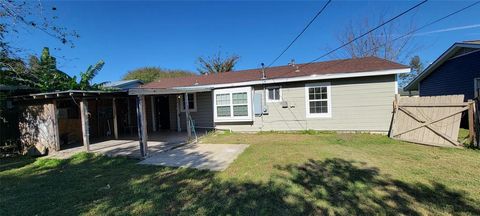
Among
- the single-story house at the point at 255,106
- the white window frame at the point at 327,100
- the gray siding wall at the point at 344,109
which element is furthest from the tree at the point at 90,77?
the white window frame at the point at 327,100

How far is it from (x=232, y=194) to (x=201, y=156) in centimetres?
322

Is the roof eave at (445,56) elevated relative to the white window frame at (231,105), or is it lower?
elevated

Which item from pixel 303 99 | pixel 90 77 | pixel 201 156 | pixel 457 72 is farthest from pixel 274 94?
pixel 90 77

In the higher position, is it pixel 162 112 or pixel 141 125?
pixel 162 112

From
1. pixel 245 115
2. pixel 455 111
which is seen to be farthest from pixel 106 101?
pixel 455 111

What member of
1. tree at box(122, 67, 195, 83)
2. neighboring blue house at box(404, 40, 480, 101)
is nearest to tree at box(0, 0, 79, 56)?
neighboring blue house at box(404, 40, 480, 101)

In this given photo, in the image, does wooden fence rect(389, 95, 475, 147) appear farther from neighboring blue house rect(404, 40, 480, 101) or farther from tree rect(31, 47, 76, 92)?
tree rect(31, 47, 76, 92)

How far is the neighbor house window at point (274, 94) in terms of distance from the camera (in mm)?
11773

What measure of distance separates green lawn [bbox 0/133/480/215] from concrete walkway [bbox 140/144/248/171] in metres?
0.37

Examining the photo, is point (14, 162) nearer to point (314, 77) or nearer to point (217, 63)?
point (314, 77)

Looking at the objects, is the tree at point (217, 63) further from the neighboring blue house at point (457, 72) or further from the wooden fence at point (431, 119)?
the wooden fence at point (431, 119)

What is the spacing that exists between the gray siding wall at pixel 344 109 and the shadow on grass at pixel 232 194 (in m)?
5.26

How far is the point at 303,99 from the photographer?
37.3ft

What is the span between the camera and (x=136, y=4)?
11.1 meters
